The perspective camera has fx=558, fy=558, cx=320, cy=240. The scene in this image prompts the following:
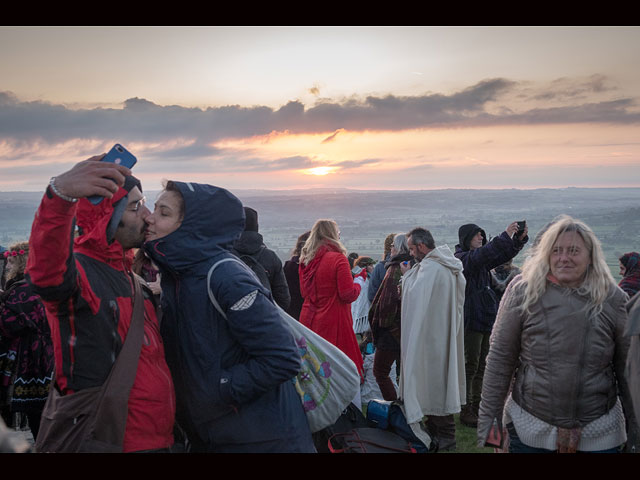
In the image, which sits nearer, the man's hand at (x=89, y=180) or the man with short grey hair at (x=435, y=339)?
the man's hand at (x=89, y=180)

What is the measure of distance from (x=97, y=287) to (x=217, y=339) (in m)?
0.53

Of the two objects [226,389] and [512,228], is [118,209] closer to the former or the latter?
[226,389]

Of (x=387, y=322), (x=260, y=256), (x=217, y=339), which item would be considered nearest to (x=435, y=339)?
(x=387, y=322)

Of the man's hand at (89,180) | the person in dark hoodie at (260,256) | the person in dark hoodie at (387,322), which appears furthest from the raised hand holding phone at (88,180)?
the person in dark hoodie at (387,322)

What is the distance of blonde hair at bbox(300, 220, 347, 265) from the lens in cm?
618

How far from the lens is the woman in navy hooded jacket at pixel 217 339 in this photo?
2305 millimetres

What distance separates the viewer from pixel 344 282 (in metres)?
6.13

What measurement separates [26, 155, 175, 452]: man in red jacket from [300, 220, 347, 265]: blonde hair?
12.1 ft

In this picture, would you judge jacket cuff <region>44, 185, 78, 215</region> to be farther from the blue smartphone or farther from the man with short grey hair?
the man with short grey hair

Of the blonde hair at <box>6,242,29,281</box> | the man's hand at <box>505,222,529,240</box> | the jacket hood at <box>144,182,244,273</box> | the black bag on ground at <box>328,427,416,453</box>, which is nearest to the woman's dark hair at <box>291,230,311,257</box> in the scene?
the man's hand at <box>505,222,529,240</box>

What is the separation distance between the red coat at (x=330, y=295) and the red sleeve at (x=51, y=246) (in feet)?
13.8

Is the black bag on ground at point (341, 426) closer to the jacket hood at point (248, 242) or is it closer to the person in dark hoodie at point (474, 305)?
the jacket hood at point (248, 242)
